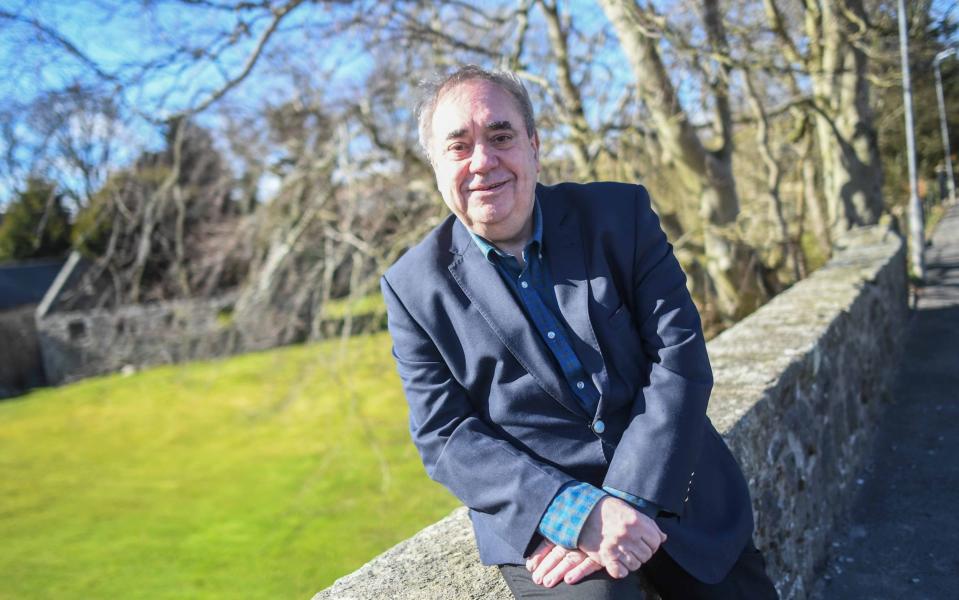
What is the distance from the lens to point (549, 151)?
7586mm

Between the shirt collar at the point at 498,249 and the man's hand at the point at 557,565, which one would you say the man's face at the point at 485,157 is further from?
the man's hand at the point at 557,565

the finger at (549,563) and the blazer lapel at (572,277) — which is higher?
the blazer lapel at (572,277)

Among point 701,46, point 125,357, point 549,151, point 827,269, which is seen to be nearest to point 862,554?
point 827,269

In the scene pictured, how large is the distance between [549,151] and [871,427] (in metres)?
4.38

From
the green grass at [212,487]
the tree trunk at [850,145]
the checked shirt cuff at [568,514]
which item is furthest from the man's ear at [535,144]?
the tree trunk at [850,145]

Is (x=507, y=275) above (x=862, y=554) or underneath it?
above

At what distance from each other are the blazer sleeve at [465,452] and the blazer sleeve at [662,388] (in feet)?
0.54

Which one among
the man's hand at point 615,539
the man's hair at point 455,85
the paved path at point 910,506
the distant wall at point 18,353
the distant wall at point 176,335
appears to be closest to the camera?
the man's hand at point 615,539

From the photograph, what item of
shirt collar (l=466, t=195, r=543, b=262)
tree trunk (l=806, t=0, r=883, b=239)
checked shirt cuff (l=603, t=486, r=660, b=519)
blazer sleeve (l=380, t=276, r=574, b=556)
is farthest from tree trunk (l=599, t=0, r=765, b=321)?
checked shirt cuff (l=603, t=486, r=660, b=519)

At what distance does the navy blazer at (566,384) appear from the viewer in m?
1.60

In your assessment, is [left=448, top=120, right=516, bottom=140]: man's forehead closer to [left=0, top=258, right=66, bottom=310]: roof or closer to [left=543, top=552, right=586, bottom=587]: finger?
[left=543, top=552, right=586, bottom=587]: finger

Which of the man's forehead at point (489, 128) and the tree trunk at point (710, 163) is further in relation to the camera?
the tree trunk at point (710, 163)

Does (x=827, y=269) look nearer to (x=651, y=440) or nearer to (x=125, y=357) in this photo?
(x=651, y=440)

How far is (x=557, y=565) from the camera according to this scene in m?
1.52
